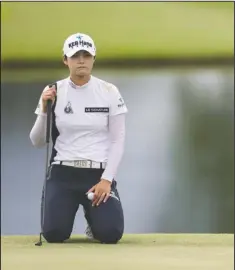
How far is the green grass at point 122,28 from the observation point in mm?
2045

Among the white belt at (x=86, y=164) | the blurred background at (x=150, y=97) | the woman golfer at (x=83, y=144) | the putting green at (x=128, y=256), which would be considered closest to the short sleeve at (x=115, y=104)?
the woman golfer at (x=83, y=144)

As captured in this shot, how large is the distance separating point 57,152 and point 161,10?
928 millimetres

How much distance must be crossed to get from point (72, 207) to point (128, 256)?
39 centimetres

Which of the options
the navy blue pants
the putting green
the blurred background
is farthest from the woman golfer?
the blurred background

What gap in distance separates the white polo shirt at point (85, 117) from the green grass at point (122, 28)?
763mm

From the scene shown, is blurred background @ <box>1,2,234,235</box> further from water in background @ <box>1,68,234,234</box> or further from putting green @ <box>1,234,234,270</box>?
putting green @ <box>1,234,234,270</box>

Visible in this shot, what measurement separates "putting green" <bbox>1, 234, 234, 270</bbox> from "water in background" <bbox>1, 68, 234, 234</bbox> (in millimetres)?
866

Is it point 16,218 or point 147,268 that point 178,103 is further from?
point 147,268

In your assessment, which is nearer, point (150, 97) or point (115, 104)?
point (115, 104)

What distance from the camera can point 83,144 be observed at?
1.29 m

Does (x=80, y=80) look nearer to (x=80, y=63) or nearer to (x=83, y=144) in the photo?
(x=80, y=63)

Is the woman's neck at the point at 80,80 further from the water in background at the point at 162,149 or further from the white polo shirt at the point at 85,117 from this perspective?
the water in background at the point at 162,149

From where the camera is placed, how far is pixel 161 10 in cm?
206

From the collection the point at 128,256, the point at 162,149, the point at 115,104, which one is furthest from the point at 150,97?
the point at 128,256
